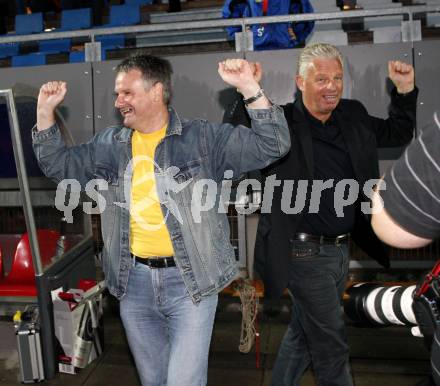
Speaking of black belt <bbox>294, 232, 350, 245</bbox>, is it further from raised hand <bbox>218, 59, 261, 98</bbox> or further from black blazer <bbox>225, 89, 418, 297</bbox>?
raised hand <bbox>218, 59, 261, 98</bbox>

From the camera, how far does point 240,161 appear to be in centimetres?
243

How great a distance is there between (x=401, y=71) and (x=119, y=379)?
9.77ft

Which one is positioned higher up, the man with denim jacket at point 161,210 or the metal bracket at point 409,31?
the metal bracket at point 409,31

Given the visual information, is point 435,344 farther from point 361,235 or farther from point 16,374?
point 16,374

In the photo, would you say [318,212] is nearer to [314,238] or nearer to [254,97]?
[314,238]

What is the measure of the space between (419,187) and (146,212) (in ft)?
4.78

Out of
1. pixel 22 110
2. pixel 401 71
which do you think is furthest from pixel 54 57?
pixel 401 71

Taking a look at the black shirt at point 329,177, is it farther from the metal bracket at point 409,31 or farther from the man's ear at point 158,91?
the metal bracket at point 409,31

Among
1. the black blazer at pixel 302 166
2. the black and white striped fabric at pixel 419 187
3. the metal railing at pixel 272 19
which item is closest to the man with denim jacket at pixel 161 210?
the black blazer at pixel 302 166

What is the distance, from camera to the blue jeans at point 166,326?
8.01ft

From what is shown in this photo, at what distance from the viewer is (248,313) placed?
4535mm

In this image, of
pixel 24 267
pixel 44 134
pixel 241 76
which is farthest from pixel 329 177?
pixel 24 267

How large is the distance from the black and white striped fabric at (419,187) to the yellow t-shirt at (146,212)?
1.32 m

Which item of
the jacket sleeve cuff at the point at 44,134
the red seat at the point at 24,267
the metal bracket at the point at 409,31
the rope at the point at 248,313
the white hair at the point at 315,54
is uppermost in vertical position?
the metal bracket at the point at 409,31
